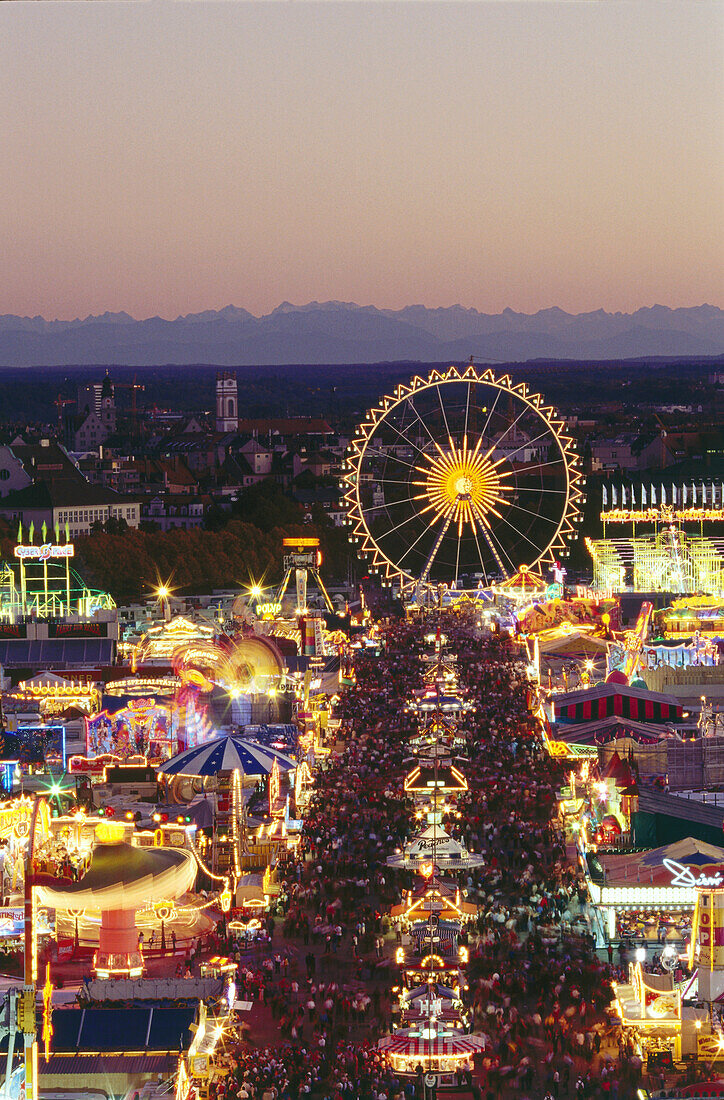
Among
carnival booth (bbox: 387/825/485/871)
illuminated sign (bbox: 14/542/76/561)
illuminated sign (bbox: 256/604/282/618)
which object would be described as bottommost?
carnival booth (bbox: 387/825/485/871)

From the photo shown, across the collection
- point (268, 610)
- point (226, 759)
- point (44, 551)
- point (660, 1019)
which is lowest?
point (660, 1019)

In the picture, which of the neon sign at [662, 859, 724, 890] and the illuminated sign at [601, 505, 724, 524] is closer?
the neon sign at [662, 859, 724, 890]

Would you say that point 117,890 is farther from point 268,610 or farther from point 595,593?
point 595,593

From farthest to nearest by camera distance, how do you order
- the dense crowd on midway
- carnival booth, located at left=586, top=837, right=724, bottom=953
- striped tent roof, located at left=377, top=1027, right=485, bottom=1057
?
carnival booth, located at left=586, top=837, right=724, bottom=953, the dense crowd on midway, striped tent roof, located at left=377, top=1027, right=485, bottom=1057

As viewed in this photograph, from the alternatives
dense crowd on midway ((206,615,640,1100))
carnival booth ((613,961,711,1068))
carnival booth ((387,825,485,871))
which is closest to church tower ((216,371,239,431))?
dense crowd on midway ((206,615,640,1100))

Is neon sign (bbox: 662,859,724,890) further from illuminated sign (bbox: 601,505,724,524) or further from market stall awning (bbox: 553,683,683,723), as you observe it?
illuminated sign (bbox: 601,505,724,524)

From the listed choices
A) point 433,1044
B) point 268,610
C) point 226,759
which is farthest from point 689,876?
point 268,610
